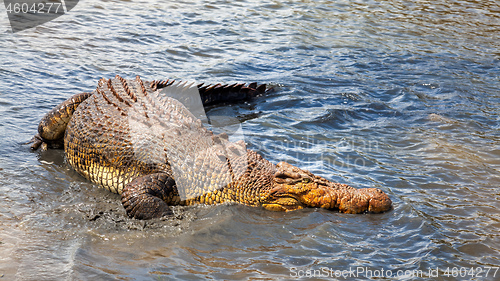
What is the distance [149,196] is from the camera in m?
4.20

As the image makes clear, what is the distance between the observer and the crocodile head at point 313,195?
14.3 ft

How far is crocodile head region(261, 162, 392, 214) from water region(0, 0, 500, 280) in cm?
11

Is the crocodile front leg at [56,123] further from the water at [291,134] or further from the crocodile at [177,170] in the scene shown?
the crocodile at [177,170]

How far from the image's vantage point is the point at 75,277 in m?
3.29

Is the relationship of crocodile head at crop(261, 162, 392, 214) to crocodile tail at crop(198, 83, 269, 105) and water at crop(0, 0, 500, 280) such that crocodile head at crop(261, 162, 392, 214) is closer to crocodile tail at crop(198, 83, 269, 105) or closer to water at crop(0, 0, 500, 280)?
water at crop(0, 0, 500, 280)

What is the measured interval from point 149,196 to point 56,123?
190cm

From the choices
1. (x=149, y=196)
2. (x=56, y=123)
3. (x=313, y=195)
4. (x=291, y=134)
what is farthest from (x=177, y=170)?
(x=291, y=134)

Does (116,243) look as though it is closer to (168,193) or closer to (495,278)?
(168,193)

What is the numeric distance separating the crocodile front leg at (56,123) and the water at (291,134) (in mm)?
158

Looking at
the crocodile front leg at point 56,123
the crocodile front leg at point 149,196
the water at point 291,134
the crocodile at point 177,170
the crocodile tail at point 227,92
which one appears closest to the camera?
the water at point 291,134

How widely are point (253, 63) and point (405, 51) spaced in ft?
12.6

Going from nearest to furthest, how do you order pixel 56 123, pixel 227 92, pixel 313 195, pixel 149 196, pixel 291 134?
1. pixel 149 196
2. pixel 313 195
3. pixel 56 123
4. pixel 291 134
5. pixel 227 92

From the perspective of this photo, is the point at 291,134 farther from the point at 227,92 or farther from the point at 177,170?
the point at 177,170

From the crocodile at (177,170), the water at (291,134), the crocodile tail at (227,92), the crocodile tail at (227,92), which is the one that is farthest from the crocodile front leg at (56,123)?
the crocodile tail at (227,92)
